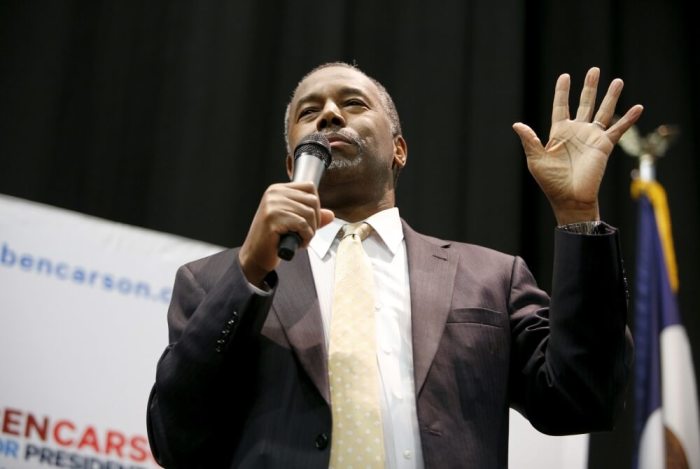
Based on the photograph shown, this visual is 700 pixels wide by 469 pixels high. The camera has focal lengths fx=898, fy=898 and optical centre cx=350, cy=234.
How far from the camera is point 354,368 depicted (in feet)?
4.74

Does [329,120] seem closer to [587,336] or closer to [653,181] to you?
[587,336]

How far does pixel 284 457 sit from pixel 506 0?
8.53 ft

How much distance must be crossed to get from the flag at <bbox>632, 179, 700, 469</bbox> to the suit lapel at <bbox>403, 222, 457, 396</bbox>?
5.41ft

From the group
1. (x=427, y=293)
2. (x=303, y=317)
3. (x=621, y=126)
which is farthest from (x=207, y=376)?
(x=621, y=126)

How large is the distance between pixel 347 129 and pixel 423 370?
652mm

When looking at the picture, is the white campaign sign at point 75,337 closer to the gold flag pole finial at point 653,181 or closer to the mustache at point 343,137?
the mustache at point 343,137

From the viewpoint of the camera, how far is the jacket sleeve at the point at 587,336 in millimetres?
1409

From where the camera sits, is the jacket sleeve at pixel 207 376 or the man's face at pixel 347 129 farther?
the man's face at pixel 347 129

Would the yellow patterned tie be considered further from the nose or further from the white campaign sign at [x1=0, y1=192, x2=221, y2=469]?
the white campaign sign at [x1=0, y1=192, x2=221, y2=469]

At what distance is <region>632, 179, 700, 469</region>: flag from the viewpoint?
3.04 m

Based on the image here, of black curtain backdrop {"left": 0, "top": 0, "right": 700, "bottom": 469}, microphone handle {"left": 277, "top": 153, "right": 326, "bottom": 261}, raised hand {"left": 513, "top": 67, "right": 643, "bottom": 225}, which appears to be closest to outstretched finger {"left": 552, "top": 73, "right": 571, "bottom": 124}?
raised hand {"left": 513, "top": 67, "right": 643, "bottom": 225}

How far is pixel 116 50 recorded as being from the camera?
293 centimetres

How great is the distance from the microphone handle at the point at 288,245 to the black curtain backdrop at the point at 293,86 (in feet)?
5.28

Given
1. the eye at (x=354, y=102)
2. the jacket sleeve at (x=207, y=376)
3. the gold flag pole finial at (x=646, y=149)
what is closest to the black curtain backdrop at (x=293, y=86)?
the gold flag pole finial at (x=646, y=149)
